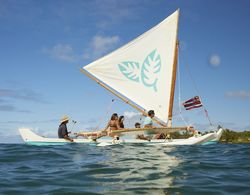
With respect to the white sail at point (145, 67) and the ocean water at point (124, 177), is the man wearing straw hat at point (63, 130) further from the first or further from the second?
the ocean water at point (124, 177)

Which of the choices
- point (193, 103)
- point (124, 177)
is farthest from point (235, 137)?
point (124, 177)

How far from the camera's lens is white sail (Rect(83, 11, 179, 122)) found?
72.4 ft

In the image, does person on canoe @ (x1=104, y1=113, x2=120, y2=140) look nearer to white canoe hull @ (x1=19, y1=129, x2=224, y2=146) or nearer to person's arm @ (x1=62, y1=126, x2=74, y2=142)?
white canoe hull @ (x1=19, y1=129, x2=224, y2=146)

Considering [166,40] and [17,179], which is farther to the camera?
[166,40]

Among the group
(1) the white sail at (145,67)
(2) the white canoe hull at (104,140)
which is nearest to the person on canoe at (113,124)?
(2) the white canoe hull at (104,140)

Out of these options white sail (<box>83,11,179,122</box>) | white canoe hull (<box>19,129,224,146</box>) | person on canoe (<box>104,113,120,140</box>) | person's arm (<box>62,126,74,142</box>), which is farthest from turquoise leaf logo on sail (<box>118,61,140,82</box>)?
person's arm (<box>62,126,74,142</box>)

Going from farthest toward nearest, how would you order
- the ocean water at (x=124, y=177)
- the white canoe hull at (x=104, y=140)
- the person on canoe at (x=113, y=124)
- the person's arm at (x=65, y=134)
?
the person on canoe at (x=113, y=124)
the person's arm at (x=65, y=134)
the white canoe hull at (x=104, y=140)
the ocean water at (x=124, y=177)

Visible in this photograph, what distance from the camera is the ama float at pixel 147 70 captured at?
2197 centimetres

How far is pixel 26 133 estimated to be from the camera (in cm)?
2005

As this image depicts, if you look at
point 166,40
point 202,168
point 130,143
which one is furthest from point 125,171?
point 166,40

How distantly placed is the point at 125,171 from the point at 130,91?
13.9m

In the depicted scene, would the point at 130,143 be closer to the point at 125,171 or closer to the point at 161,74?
the point at 161,74

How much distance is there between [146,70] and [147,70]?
0.24 feet

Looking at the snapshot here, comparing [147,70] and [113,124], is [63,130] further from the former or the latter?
[147,70]
